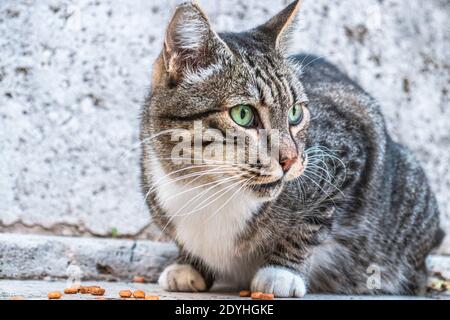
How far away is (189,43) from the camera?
232 centimetres

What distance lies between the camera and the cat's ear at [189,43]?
2.25m

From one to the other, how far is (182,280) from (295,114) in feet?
2.74

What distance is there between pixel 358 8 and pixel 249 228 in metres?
1.83

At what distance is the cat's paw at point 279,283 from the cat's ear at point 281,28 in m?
0.88

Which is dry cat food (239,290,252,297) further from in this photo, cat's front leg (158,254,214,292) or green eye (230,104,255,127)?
green eye (230,104,255,127)

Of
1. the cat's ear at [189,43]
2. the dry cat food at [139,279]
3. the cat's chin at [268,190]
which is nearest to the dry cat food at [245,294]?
the cat's chin at [268,190]

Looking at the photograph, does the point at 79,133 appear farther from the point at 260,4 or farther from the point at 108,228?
the point at 260,4

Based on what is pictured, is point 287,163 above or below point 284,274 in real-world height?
above

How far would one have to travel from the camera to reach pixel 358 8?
148 inches

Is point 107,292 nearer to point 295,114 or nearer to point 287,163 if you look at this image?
point 287,163

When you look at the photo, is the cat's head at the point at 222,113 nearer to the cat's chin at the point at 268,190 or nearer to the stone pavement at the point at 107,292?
the cat's chin at the point at 268,190

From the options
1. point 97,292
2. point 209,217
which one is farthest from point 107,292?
point 209,217

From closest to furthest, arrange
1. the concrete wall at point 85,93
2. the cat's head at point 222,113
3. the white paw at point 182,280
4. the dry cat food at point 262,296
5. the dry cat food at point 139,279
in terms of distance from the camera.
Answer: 1. the cat's head at point 222,113
2. the dry cat food at point 262,296
3. the white paw at point 182,280
4. the dry cat food at point 139,279
5. the concrete wall at point 85,93

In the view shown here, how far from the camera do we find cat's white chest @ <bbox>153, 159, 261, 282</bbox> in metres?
2.43
